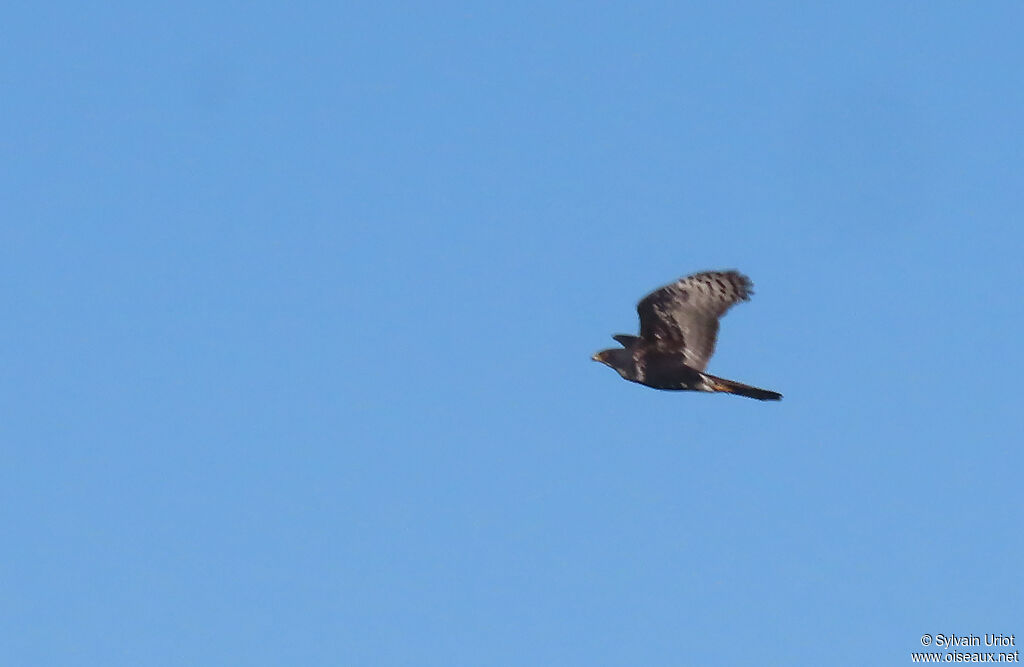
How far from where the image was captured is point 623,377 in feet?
38.3

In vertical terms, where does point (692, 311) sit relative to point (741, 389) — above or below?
above

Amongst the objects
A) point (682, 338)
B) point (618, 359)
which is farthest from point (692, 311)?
point (618, 359)

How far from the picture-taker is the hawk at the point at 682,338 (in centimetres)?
1085

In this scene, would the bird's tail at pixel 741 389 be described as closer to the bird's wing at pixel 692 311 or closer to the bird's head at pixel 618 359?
the bird's wing at pixel 692 311

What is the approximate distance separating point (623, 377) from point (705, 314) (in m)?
1.38

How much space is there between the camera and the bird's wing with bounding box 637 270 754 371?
1081cm

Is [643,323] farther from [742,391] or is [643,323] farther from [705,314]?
[742,391]

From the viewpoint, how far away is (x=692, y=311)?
1109 cm

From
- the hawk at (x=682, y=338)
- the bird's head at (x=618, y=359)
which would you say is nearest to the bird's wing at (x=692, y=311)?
the hawk at (x=682, y=338)

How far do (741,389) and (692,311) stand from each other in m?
1.14

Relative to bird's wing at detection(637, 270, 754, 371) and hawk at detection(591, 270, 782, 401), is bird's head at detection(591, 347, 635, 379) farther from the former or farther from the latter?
bird's wing at detection(637, 270, 754, 371)

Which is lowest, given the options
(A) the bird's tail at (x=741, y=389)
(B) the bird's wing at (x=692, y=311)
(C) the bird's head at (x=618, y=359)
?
(A) the bird's tail at (x=741, y=389)

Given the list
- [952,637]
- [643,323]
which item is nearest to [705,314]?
[643,323]

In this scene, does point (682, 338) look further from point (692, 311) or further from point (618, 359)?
point (618, 359)
